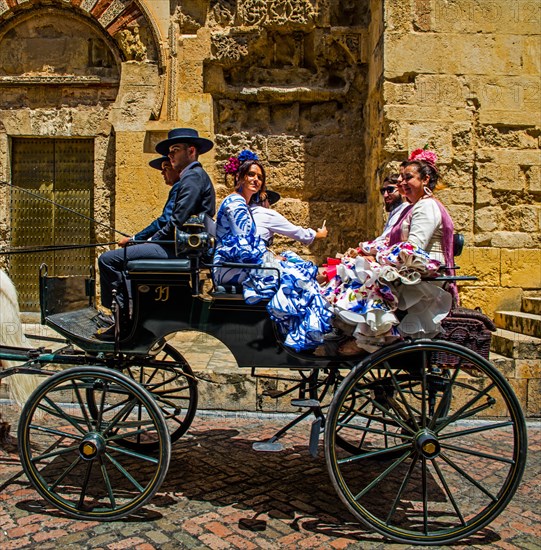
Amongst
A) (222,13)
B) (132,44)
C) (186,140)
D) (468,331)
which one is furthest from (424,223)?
(132,44)

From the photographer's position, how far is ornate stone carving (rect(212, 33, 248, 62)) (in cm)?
780

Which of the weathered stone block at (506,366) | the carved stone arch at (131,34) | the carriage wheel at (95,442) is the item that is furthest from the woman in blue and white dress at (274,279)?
the carved stone arch at (131,34)

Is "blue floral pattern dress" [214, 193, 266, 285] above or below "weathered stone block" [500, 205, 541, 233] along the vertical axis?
below

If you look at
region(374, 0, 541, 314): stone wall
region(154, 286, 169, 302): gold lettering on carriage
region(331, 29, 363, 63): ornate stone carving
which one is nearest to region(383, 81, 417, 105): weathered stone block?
region(374, 0, 541, 314): stone wall

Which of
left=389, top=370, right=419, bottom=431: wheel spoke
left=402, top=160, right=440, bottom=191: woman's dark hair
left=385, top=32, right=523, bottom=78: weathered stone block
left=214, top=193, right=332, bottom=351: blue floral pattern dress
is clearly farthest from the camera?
left=385, top=32, right=523, bottom=78: weathered stone block

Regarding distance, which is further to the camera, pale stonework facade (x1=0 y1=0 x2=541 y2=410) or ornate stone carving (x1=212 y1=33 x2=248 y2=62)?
ornate stone carving (x1=212 y1=33 x2=248 y2=62)

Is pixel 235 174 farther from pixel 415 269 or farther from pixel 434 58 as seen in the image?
pixel 434 58

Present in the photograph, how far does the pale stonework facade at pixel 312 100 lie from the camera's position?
692 centimetres

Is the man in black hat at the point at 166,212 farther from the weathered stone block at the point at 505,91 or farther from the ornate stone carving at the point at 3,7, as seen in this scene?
the ornate stone carving at the point at 3,7

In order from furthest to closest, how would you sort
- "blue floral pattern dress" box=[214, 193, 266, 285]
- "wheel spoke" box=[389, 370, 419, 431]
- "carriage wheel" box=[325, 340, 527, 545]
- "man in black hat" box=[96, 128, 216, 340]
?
1. "man in black hat" box=[96, 128, 216, 340]
2. "blue floral pattern dress" box=[214, 193, 266, 285]
3. "wheel spoke" box=[389, 370, 419, 431]
4. "carriage wheel" box=[325, 340, 527, 545]

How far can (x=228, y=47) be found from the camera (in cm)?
780

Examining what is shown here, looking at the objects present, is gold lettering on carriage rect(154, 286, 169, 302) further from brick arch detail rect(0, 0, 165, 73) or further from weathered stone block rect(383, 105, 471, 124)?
brick arch detail rect(0, 0, 165, 73)

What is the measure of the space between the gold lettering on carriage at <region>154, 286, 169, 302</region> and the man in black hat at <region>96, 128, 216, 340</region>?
0.24m

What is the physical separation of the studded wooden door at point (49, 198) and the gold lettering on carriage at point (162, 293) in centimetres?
529
